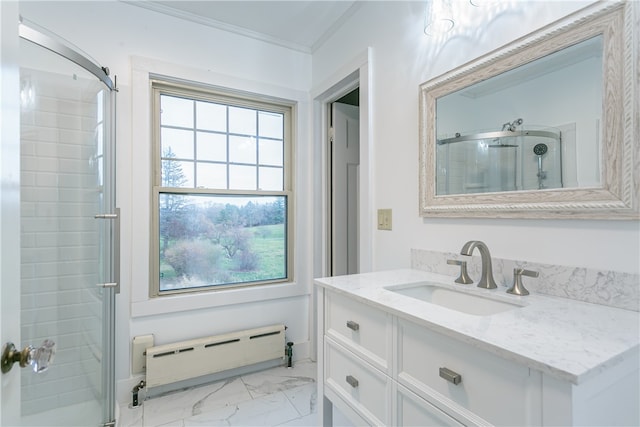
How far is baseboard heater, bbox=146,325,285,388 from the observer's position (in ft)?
6.37

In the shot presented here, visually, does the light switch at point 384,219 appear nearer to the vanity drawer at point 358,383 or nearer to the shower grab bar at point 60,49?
the vanity drawer at point 358,383

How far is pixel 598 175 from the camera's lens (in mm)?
933

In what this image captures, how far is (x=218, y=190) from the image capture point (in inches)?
88.9

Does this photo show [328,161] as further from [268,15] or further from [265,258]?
[268,15]

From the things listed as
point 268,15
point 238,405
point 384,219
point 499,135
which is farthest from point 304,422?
point 268,15

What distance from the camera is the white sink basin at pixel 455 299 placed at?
42.8 inches

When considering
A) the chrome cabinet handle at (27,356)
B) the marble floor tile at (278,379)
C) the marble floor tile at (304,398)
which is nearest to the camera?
the chrome cabinet handle at (27,356)

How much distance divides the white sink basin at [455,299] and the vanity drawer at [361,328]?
0.57 feet

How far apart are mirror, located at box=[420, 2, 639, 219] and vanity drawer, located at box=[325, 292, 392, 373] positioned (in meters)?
0.61

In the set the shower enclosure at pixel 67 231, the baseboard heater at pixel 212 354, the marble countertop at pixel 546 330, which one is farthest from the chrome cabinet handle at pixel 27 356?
the baseboard heater at pixel 212 354

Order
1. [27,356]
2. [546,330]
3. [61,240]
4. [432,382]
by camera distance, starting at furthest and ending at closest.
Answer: [61,240] < [432,382] < [546,330] < [27,356]

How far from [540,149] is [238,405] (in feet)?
6.69

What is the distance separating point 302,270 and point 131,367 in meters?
1.30

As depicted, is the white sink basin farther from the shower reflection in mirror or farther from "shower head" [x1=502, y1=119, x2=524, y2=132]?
"shower head" [x1=502, y1=119, x2=524, y2=132]
